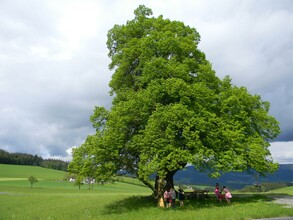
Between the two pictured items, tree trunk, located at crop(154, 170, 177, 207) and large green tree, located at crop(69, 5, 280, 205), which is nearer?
Answer: large green tree, located at crop(69, 5, 280, 205)

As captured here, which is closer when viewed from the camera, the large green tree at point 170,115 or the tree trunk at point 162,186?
the large green tree at point 170,115

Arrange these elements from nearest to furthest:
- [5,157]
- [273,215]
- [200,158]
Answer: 1. [273,215]
2. [200,158]
3. [5,157]

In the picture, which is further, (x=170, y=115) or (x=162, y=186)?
(x=162, y=186)

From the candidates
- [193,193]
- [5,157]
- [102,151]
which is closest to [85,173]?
[102,151]

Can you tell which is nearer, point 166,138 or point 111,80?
point 166,138

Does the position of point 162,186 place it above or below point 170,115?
below

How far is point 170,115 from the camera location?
27.9 m

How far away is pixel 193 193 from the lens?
37656 mm

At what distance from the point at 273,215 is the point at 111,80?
21267 mm

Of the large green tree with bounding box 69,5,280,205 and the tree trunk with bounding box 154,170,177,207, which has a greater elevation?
the large green tree with bounding box 69,5,280,205

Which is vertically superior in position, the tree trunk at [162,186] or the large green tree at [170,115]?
the large green tree at [170,115]

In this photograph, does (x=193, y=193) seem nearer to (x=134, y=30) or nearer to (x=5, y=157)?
(x=134, y=30)

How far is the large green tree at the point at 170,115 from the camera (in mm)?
27906

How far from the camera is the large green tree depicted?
91.6ft
